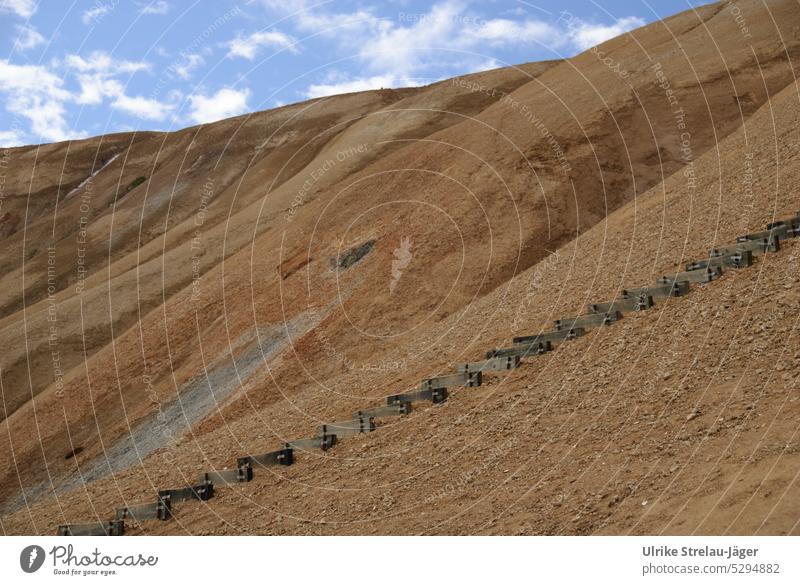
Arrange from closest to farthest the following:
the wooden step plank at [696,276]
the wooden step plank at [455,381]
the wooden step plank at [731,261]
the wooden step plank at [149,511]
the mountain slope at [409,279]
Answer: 1. the wooden step plank at [731,261]
2. the wooden step plank at [696,276]
3. the wooden step plank at [455,381]
4. the wooden step plank at [149,511]
5. the mountain slope at [409,279]

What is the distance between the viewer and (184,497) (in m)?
23.4

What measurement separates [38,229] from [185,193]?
2078cm

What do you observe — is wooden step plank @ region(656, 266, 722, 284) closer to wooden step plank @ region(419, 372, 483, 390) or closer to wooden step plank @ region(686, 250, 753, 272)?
wooden step plank @ region(686, 250, 753, 272)

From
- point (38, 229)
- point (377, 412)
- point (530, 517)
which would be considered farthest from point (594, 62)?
point (38, 229)

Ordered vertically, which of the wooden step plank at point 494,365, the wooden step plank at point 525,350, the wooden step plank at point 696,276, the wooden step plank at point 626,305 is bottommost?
the wooden step plank at point 494,365

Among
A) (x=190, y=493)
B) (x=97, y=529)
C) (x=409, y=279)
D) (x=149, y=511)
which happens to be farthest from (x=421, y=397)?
(x=409, y=279)

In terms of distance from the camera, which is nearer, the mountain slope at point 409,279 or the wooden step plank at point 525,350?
the wooden step plank at point 525,350

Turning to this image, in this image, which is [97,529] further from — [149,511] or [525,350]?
[525,350]

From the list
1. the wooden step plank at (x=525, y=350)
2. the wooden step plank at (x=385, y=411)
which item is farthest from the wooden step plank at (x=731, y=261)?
the wooden step plank at (x=385, y=411)

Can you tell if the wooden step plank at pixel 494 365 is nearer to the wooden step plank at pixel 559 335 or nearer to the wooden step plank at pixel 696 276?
the wooden step plank at pixel 559 335

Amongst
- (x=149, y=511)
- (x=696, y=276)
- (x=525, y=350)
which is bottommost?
(x=149, y=511)

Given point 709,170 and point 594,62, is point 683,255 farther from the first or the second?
point 594,62

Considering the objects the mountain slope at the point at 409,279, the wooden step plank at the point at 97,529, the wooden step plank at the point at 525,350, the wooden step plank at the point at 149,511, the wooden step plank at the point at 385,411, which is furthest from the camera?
the mountain slope at the point at 409,279

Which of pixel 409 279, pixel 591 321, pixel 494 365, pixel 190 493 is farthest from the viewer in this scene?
pixel 409 279
